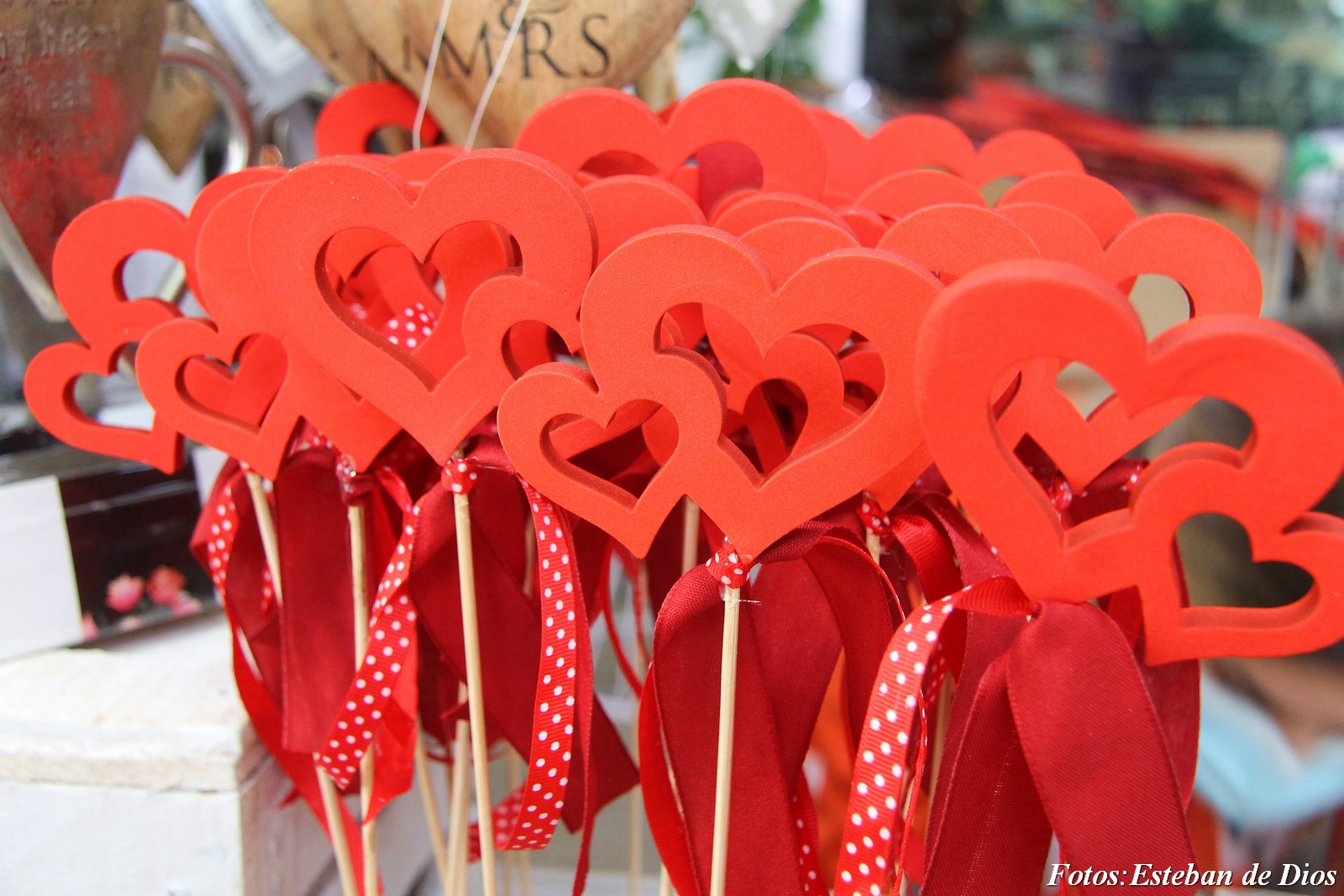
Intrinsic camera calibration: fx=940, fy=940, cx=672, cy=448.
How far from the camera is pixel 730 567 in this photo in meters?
0.44

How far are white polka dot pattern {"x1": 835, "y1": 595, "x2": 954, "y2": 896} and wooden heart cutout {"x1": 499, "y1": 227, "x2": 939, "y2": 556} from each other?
7cm

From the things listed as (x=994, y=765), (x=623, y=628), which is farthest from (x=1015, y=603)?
(x=623, y=628)

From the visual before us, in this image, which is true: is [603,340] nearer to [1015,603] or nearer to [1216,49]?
[1015,603]

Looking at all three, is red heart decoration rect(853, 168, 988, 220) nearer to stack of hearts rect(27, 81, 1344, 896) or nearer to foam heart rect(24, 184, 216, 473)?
stack of hearts rect(27, 81, 1344, 896)

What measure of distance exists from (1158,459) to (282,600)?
0.49 m

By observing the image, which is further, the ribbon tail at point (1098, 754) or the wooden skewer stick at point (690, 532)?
the wooden skewer stick at point (690, 532)

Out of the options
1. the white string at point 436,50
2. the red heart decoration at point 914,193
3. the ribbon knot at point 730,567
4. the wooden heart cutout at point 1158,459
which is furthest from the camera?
the white string at point 436,50

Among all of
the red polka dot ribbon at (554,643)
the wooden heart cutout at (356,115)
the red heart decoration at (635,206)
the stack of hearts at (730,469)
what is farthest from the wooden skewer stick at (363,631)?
the wooden heart cutout at (356,115)

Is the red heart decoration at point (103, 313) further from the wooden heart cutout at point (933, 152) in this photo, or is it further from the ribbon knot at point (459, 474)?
the wooden heart cutout at point (933, 152)

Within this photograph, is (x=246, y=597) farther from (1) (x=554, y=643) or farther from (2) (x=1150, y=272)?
(2) (x=1150, y=272)

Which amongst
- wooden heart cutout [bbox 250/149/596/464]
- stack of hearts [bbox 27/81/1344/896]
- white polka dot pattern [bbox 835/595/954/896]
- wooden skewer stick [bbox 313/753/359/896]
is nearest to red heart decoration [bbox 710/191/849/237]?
stack of hearts [bbox 27/81/1344/896]

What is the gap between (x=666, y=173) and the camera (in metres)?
0.57

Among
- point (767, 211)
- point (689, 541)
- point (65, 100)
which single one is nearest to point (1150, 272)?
point (767, 211)

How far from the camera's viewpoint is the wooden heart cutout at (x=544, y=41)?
2.25 feet
